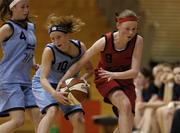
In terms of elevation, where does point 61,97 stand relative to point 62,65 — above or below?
below

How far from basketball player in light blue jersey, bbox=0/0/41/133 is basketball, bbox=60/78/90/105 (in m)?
0.47

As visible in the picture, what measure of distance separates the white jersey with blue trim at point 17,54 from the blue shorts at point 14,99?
0.20 feet

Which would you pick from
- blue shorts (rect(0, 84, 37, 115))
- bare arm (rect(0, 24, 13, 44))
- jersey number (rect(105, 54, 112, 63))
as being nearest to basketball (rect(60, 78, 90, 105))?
jersey number (rect(105, 54, 112, 63))

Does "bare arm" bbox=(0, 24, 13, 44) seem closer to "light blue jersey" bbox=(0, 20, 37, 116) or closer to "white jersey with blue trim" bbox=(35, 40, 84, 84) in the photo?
"light blue jersey" bbox=(0, 20, 37, 116)

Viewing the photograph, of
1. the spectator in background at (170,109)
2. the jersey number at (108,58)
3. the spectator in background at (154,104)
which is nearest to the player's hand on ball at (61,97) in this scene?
the jersey number at (108,58)

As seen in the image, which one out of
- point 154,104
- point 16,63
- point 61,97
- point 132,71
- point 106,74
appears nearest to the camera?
point 61,97

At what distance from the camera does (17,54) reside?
→ 7301 millimetres

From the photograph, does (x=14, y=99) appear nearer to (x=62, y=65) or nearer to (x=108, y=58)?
(x=62, y=65)

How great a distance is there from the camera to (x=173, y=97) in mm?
11523

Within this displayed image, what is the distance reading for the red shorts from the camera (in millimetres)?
7230

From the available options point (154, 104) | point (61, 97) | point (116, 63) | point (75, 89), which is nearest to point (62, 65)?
point (75, 89)

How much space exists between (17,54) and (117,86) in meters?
0.98

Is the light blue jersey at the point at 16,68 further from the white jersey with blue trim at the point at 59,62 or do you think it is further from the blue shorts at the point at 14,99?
the white jersey with blue trim at the point at 59,62

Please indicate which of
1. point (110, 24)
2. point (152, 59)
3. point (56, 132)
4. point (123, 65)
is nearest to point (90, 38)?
point (110, 24)
